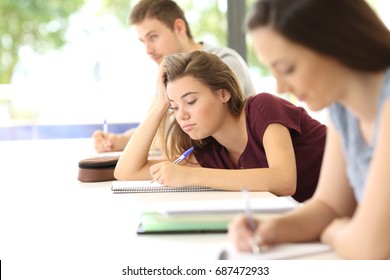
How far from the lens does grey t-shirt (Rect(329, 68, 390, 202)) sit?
821 millimetres

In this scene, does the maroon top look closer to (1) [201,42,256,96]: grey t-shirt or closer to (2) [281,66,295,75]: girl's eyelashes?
(1) [201,42,256,96]: grey t-shirt

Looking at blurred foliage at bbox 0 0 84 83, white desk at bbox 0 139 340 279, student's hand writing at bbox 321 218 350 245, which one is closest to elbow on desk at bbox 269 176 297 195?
white desk at bbox 0 139 340 279

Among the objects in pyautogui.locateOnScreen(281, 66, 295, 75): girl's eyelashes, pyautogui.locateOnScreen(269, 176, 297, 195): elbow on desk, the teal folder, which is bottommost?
the teal folder

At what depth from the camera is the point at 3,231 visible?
4.18 ft

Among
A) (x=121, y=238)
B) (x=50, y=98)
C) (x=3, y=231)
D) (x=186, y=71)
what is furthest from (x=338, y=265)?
(x=50, y=98)

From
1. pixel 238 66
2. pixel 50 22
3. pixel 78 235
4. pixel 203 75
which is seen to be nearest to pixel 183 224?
pixel 78 235

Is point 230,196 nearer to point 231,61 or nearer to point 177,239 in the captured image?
point 177,239

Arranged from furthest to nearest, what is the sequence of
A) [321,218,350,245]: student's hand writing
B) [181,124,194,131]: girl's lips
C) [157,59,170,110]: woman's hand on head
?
[157,59,170,110]: woman's hand on head → [181,124,194,131]: girl's lips → [321,218,350,245]: student's hand writing

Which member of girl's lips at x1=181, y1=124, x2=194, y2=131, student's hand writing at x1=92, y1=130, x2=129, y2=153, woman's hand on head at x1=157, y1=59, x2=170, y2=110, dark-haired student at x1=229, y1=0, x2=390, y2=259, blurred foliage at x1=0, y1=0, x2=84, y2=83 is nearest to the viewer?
dark-haired student at x1=229, y1=0, x2=390, y2=259

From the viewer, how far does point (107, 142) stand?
8.04 ft

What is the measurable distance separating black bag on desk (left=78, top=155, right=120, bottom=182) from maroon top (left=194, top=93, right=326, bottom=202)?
26 cm

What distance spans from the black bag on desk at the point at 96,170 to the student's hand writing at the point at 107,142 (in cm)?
57

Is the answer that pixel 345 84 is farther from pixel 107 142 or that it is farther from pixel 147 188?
pixel 107 142

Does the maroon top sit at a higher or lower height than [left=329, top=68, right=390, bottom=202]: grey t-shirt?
higher
